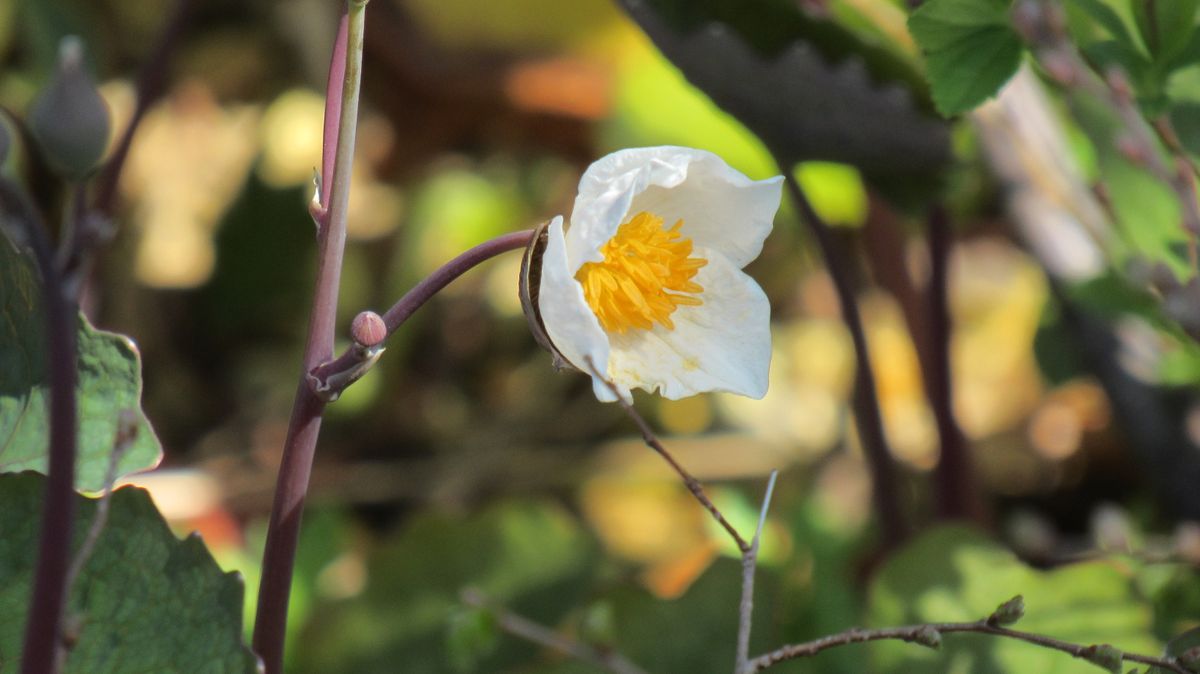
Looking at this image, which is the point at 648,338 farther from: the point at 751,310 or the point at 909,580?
the point at 909,580

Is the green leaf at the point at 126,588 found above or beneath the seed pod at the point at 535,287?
beneath

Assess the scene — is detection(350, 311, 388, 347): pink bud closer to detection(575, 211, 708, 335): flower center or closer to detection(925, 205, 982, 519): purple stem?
detection(575, 211, 708, 335): flower center

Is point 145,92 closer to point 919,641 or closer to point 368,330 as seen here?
point 368,330

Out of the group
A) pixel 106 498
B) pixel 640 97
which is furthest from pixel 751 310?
pixel 640 97

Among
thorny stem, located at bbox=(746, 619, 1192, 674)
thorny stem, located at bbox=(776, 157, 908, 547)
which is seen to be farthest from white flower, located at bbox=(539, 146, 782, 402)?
thorny stem, located at bbox=(776, 157, 908, 547)

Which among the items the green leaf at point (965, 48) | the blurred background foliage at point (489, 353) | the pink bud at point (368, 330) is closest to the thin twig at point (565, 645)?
the blurred background foliage at point (489, 353)

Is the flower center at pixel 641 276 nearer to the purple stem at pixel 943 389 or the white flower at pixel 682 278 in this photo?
the white flower at pixel 682 278

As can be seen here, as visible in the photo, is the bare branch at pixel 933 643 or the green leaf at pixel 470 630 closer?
the bare branch at pixel 933 643
